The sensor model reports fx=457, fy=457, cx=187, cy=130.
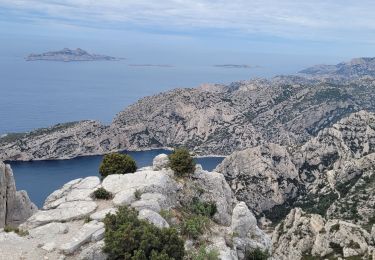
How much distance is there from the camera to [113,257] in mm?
19094

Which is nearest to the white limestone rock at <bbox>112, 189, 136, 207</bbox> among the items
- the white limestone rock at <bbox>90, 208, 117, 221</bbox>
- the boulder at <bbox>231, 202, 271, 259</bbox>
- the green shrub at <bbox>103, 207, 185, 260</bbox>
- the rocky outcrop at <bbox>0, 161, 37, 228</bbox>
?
the white limestone rock at <bbox>90, 208, 117, 221</bbox>

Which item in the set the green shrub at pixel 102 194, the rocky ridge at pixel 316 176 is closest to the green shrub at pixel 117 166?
the green shrub at pixel 102 194

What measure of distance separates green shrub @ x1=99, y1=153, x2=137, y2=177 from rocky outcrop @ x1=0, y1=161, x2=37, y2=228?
647 cm

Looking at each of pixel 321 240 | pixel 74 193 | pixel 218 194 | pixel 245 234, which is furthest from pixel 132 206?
pixel 321 240

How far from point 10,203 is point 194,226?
15293 mm

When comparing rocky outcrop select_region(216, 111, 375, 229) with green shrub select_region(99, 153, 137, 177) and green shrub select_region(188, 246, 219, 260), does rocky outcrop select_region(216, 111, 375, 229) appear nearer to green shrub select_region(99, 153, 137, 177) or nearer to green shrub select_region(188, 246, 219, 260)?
green shrub select_region(99, 153, 137, 177)

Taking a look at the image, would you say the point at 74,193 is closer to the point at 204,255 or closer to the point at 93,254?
the point at 93,254

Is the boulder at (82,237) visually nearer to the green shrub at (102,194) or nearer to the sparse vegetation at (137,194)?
the sparse vegetation at (137,194)

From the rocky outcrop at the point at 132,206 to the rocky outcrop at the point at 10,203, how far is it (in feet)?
17.2

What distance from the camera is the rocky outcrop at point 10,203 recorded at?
100 ft

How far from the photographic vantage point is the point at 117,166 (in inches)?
1212

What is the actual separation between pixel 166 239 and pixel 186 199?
771cm

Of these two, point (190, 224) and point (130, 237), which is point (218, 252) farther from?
point (130, 237)

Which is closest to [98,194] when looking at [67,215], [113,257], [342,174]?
[67,215]
